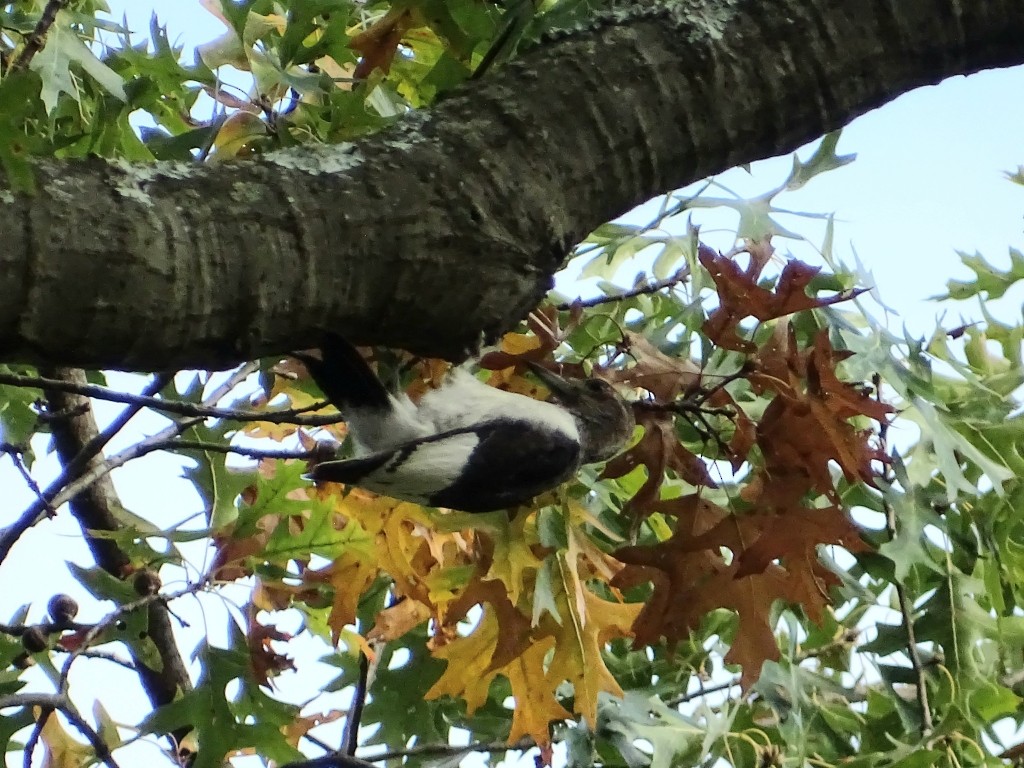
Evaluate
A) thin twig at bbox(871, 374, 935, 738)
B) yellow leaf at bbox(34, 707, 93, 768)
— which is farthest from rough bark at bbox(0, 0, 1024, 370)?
yellow leaf at bbox(34, 707, 93, 768)

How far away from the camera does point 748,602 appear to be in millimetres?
1664

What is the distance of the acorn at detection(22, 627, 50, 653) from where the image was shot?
6.18ft

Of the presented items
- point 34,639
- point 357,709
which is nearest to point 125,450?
point 34,639

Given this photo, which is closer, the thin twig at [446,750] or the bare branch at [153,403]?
the bare branch at [153,403]

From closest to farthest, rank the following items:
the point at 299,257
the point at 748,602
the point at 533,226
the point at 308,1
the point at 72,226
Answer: the point at 72,226 → the point at 299,257 → the point at 533,226 → the point at 308,1 → the point at 748,602

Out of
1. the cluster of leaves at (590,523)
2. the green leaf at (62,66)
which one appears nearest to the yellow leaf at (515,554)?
the cluster of leaves at (590,523)

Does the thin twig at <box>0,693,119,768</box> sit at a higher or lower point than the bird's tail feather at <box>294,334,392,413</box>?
lower

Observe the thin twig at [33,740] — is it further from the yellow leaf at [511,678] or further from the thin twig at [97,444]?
the yellow leaf at [511,678]

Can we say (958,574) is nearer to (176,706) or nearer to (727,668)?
(727,668)

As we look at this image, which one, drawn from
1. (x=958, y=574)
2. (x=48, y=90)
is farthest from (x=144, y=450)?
(x=958, y=574)

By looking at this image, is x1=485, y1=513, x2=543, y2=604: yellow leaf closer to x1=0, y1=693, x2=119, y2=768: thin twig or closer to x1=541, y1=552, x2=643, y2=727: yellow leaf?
x1=541, y1=552, x2=643, y2=727: yellow leaf

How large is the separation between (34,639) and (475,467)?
91cm

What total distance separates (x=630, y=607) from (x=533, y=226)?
0.95 metres

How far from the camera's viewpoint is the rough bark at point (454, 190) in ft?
2.73
